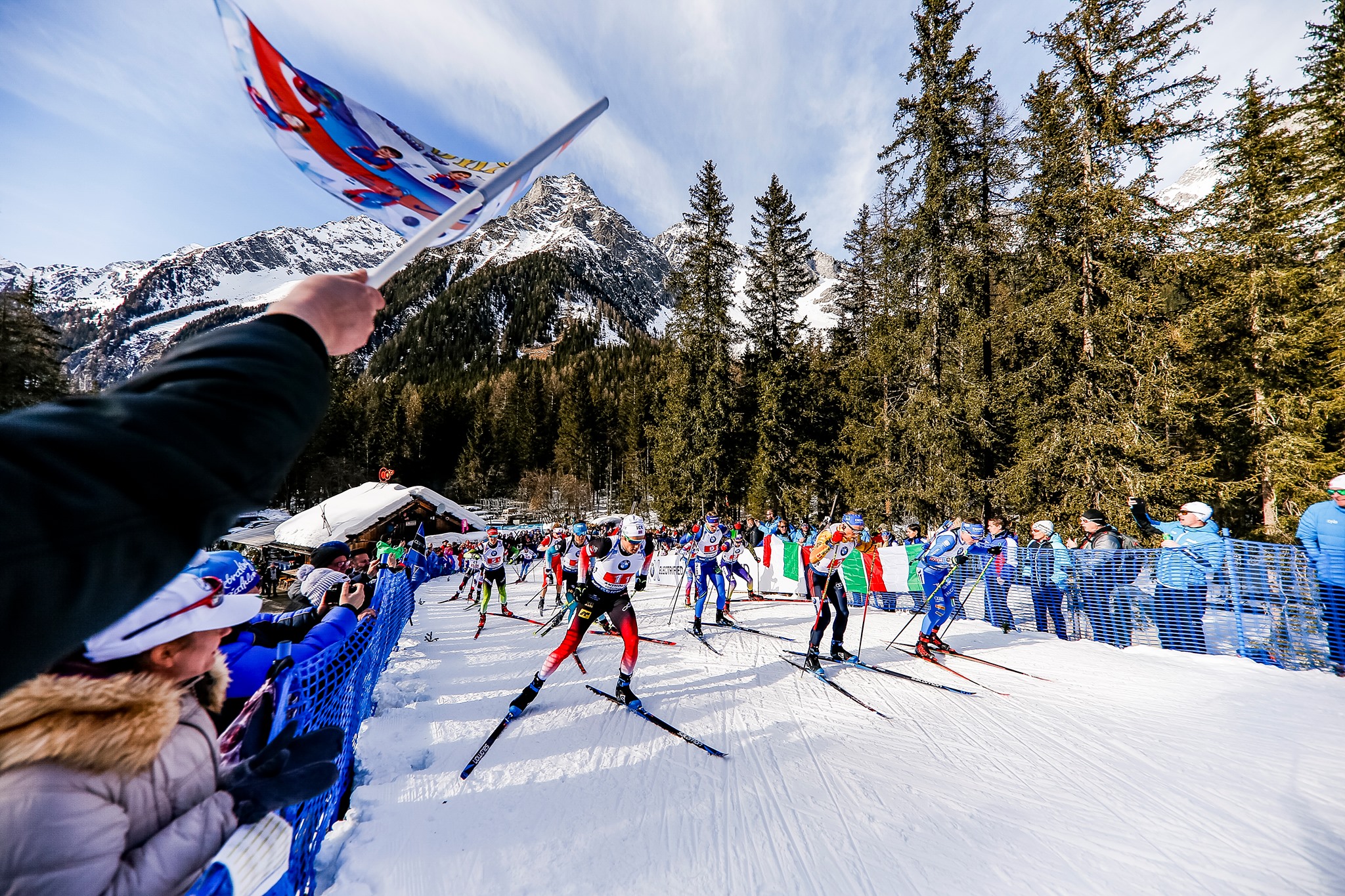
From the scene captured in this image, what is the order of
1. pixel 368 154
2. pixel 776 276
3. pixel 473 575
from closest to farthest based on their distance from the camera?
pixel 368 154
pixel 473 575
pixel 776 276

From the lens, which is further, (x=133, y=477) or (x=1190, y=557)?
(x=1190, y=557)

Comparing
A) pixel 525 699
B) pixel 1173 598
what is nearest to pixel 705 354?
pixel 1173 598

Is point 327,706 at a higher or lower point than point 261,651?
lower

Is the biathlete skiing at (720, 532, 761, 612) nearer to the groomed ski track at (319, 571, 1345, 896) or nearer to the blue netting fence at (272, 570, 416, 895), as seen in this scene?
the groomed ski track at (319, 571, 1345, 896)

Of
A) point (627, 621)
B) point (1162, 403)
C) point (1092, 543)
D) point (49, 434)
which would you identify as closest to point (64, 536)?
point (49, 434)

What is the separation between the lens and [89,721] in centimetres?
149

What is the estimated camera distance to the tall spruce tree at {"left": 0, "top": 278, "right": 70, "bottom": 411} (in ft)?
62.2

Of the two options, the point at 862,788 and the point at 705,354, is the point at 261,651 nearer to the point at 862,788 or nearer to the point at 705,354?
the point at 862,788

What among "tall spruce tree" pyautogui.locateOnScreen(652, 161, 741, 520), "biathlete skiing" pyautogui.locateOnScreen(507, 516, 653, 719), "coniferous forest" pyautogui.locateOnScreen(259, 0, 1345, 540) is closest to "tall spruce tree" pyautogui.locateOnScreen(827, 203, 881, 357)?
"coniferous forest" pyautogui.locateOnScreen(259, 0, 1345, 540)

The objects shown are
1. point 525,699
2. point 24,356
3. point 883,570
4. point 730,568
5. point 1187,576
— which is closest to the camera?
point 525,699

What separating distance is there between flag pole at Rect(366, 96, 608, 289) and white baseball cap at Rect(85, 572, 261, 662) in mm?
1170

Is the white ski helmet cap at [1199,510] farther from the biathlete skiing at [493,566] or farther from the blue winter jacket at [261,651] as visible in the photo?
the biathlete skiing at [493,566]

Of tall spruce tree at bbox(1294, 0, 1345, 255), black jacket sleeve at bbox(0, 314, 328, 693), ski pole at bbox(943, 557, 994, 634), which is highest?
tall spruce tree at bbox(1294, 0, 1345, 255)

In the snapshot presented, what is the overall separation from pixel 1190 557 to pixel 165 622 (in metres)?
11.3
